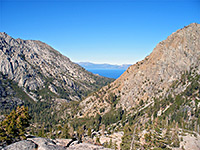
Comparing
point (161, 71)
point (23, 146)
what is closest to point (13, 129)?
point (23, 146)

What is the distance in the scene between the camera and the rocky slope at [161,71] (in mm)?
146750

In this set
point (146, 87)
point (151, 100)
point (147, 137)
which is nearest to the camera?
point (147, 137)

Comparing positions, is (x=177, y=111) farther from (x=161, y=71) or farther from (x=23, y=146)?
(x=23, y=146)

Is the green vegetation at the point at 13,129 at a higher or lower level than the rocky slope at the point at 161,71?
lower

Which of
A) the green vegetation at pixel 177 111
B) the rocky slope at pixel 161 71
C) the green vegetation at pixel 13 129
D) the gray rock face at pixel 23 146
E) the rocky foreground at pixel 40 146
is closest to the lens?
the gray rock face at pixel 23 146

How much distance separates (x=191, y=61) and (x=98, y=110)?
114652 mm

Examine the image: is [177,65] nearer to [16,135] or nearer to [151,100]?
[151,100]

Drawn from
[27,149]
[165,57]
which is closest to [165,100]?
[165,57]

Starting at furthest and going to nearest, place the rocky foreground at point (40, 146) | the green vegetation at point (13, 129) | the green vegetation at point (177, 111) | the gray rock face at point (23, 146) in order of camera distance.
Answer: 1. the green vegetation at point (177, 111)
2. the green vegetation at point (13, 129)
3. the rocky foreground at point (40, 146)
4. the gray rock face at point (23, 146)

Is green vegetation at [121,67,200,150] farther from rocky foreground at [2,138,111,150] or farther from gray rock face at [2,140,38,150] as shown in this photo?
gray rock face at [2,140,38,150]

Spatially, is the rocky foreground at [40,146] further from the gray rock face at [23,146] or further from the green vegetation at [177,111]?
the green vegetation at [177,111]

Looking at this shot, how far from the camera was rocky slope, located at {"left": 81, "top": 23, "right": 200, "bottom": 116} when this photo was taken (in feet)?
481

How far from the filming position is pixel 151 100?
469 feet

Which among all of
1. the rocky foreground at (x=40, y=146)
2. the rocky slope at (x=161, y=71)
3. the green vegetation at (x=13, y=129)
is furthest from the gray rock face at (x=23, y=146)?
the rocky slope at (x=161, y=71)
